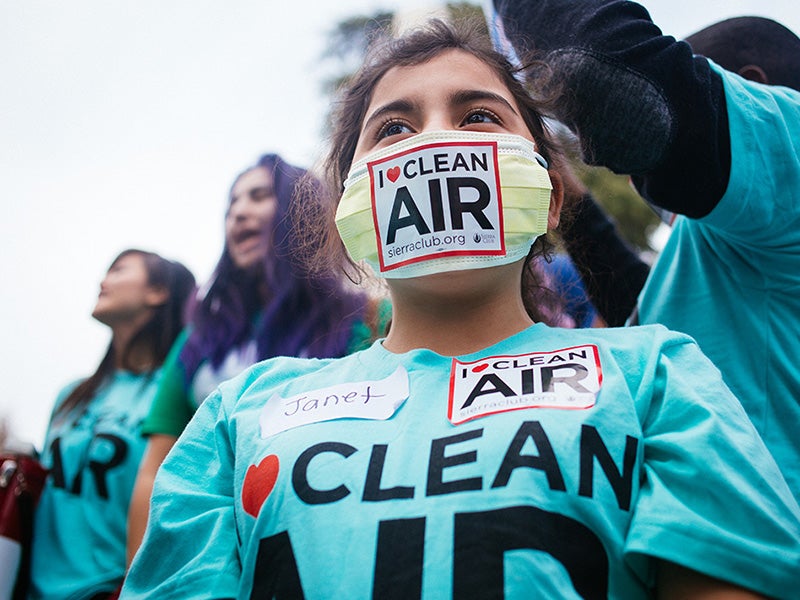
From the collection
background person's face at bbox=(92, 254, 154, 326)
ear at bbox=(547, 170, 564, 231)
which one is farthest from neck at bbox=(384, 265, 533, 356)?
background person's face at bbox=(92, 254, 154, 326)

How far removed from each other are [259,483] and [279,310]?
1622 millimetres

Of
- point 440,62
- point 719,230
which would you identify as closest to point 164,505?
point 440,62

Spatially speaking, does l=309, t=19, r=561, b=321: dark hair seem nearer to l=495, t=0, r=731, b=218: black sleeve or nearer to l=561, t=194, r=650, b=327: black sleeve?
l=495, t=0, r=731, b=218: black sleeve

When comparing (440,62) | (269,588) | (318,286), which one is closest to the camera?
(269,588)

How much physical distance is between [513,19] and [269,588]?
1520 mm

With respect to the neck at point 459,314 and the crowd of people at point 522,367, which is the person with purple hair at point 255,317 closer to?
the crowd of people at point 522,367

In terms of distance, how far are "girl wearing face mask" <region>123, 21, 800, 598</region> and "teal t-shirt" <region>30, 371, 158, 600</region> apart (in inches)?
58.2

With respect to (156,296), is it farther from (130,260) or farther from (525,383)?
(525,383)

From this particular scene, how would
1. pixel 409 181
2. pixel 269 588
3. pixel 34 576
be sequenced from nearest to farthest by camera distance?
pixel 269 588 < pixel 409 181 < pixel 34 576

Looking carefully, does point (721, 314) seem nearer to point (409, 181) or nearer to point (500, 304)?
point (500, 304)

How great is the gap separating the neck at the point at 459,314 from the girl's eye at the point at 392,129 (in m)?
0.35

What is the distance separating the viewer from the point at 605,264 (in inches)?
107

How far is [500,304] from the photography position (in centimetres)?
167

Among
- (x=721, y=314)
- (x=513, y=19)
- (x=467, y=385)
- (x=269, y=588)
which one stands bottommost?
(x=269, y=588)
